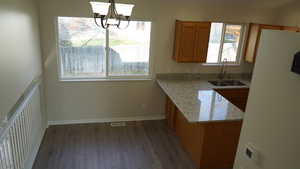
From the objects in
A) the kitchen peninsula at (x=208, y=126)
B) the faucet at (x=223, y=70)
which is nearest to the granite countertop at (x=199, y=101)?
the kitchen peninsula at (x=208, y=126)

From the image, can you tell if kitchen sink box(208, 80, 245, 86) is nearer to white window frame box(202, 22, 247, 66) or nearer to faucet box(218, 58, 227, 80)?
faucet box(218, 58, 227, 80)

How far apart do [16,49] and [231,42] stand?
12.7 ft

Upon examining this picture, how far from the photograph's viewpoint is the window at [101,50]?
4.00m

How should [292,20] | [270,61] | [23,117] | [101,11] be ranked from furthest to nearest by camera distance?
[292,20]
[23,117]
[101,11]
[270,61]

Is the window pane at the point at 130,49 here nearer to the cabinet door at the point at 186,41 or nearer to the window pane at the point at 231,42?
the cabinet door at the point at 186,41

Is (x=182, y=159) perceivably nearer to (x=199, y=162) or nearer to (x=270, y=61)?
(x=199, y=162)

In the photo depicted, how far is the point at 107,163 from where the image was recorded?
133 inches

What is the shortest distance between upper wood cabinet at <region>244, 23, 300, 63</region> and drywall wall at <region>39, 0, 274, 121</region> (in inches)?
9.7

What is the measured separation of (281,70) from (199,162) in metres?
2.13

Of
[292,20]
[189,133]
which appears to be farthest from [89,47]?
[292,20]

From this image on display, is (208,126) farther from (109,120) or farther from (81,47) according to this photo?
(81,47)

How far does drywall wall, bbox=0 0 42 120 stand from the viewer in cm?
222

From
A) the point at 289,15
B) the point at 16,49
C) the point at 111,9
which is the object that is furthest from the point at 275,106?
the point at 289,15

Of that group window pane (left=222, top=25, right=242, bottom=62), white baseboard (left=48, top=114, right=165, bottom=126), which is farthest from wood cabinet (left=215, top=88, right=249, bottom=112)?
white baseboard (left=48, top=114, right=165, bottom=126)
